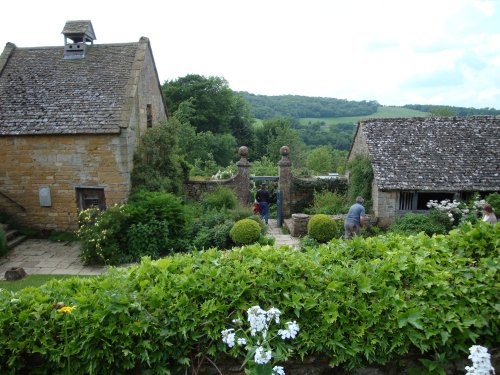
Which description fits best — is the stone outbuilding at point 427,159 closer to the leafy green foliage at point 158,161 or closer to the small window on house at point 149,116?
the leafy green foliage at point 158,161

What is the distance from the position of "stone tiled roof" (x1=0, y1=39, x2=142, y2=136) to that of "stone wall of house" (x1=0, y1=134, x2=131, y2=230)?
478 mm

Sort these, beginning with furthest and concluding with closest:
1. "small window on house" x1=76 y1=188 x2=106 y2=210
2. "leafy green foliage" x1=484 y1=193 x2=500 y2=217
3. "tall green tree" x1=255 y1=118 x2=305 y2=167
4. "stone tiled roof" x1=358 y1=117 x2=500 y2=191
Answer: "tall green tree" x1=255 y1=118 x2=305 y2=167 < "stone tiled roof" x1=358 y1=117 x2=500 y2=191 < "small window on house" x1=76 y1=188 x2=106 y2=210 < "leafy green foliage" x1=484 y1=193 x2=500 y2=217

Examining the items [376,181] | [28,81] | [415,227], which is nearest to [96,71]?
[28,81]

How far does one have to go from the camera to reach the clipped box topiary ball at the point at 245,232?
13039 millimetres

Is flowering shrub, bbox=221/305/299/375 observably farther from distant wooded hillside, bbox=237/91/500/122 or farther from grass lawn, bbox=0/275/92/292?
distant wooded hillside, bbox=237/91/500/122

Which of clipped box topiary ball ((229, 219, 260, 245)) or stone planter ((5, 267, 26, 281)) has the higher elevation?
clipped box topiary ball ((229, 219, 260, 245))

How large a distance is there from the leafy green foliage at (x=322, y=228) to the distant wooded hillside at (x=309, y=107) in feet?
172

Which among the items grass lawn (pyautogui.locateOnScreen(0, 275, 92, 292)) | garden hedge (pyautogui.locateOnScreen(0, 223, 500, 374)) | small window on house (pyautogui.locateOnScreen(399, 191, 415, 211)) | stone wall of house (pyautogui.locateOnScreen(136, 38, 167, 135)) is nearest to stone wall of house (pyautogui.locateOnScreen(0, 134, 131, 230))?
stone wall of house (pyautogui.locateOnScreen(136, 38, 167, 135))

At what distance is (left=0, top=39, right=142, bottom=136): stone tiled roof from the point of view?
47.2 ft

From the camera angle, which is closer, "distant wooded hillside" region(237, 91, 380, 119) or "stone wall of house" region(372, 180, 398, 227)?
"stone wall of house" region(372, 180, 398, 227)

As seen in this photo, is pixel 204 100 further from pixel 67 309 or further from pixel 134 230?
pixel 67 309

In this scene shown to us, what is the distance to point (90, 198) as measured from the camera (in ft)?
48.9

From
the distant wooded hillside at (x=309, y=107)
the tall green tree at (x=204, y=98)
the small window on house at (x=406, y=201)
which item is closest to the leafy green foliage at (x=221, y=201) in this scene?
the small window on house at (x=406, y=201)

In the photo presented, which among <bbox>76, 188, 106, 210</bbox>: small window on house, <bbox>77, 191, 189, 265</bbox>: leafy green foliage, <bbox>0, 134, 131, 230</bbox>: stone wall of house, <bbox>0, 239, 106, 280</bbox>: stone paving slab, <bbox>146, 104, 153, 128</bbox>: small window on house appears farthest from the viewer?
<bbox>146, 104, 153, 128</bbox>: small window on house
